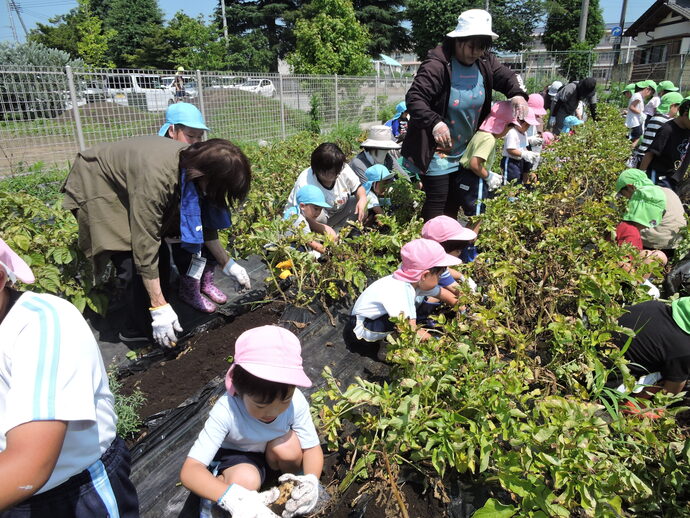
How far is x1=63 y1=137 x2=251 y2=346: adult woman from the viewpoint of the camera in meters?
2.31

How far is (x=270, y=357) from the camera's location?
1462mm

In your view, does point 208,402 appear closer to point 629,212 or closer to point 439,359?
point 439,359

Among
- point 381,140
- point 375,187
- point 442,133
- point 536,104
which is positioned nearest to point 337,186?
point 375,187

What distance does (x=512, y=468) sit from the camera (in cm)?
132

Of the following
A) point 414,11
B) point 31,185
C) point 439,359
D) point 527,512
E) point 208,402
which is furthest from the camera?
point 414,11

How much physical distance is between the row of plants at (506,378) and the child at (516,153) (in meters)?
1.25

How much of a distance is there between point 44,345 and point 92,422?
0.60ft

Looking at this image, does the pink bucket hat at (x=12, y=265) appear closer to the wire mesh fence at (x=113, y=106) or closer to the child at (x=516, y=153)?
the child at (x=516, y=153)

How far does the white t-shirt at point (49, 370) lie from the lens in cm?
89

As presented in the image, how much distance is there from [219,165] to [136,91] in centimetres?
485

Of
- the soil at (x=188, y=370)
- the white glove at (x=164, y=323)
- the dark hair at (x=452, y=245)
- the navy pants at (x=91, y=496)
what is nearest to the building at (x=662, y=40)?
the dark hair at (x=452, y=245)

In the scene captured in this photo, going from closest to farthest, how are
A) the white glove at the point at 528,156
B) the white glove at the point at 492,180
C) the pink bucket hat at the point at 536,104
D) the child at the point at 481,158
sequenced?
the child at the point at 481,158 → the white glove at the point at 492,180 → the white glove at the point at 528,156 → the pink bucket hat at the point at 536,104

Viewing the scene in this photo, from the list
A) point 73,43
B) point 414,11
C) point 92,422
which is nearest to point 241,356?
point 92,422

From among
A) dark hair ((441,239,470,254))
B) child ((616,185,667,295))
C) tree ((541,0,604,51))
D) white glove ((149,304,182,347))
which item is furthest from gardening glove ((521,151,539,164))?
tree ((541,0,604,51))
